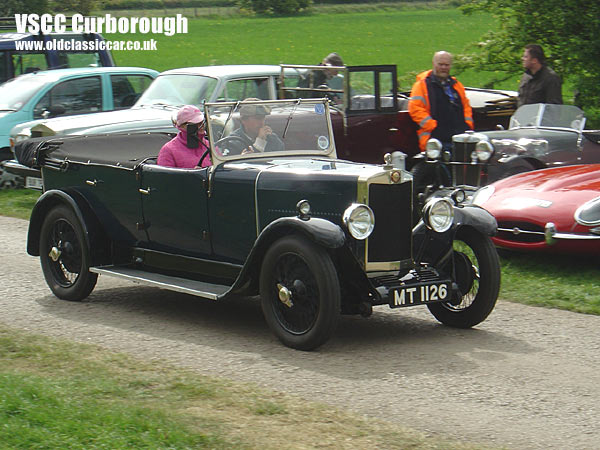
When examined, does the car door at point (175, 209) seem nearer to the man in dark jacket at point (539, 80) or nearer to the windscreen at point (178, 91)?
the windscreen at point (178, 91)

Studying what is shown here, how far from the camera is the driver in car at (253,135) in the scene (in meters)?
7.20

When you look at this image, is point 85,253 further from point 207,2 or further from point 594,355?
point 207,2

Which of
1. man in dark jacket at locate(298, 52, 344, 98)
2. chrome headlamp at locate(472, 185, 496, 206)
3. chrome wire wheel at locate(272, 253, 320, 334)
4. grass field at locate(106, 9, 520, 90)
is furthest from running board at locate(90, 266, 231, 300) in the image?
grass field at locate(106, 9, 520, 90)

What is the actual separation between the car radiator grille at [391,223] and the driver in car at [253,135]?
45.2 inches

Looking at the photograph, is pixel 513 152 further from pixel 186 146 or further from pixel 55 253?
pixel 55 253

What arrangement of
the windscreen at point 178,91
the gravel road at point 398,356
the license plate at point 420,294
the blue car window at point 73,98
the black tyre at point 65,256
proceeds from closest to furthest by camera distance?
the gravel road at point 398,356
the license plate at point 420,294
the black tyre at point 65,256
the windscreen at point 178,91
the blue car window at point 73,98

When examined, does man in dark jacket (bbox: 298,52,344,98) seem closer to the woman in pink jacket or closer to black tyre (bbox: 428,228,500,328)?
the woman in pink jacket

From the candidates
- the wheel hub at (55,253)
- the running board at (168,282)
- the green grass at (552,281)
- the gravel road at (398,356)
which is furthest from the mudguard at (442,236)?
the wheel hub at (55,253)

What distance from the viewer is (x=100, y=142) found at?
8602 millimetres

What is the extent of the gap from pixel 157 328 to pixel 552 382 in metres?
2.84

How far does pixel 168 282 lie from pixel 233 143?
1.13m

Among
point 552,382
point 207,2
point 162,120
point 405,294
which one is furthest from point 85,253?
point 207,2

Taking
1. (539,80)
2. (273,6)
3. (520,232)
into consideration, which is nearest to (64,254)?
(520,232)

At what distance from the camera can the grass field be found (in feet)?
123
